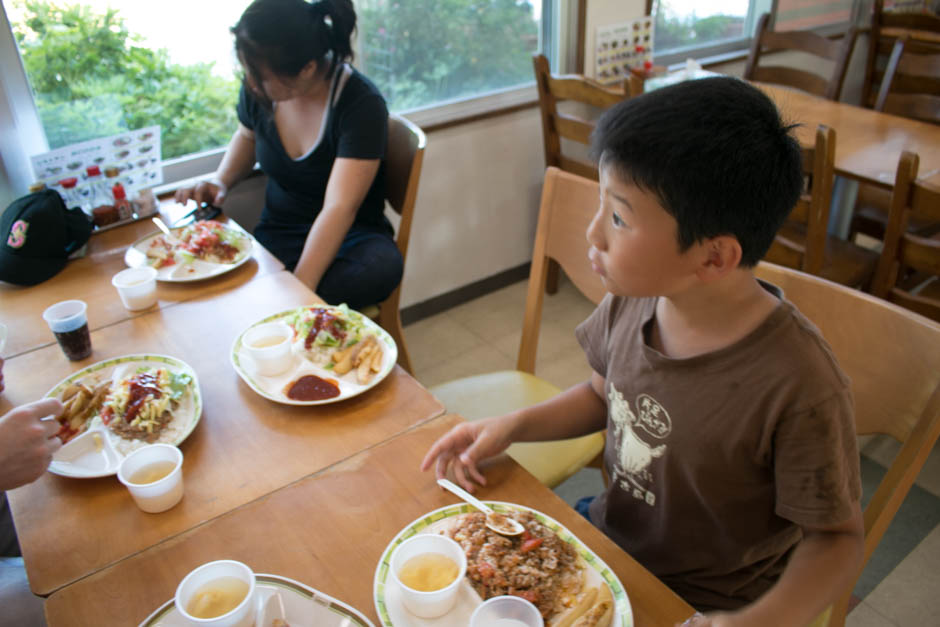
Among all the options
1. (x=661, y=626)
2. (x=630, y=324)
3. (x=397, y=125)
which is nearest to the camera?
(x=661, y=626)

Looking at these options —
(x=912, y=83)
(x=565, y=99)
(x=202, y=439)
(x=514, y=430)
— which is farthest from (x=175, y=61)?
(x=912, y=83)

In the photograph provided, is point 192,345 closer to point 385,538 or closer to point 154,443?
point 154,443

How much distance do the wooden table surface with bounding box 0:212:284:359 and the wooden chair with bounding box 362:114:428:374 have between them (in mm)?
447

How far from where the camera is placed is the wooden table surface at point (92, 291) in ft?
4.53

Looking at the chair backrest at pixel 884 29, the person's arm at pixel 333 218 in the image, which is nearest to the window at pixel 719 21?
the chair backrest at pixel 884 29

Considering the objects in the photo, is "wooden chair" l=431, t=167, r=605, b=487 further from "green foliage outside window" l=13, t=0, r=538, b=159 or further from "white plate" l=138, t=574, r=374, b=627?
"green foliage outside window" l=13, t=0, r=538, b=159

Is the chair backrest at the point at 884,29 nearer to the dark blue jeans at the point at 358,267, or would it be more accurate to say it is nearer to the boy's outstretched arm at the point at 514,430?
the dark blue jeans at the point at 358,267

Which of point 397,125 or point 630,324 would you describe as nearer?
point 630,324

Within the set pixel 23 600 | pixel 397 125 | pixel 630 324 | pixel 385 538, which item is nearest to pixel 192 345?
pixel 23 600

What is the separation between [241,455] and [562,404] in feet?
1.78

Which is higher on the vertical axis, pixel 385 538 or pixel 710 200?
pixel 710 200

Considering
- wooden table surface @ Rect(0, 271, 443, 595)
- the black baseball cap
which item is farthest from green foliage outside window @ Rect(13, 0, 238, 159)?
wooden table surface @ Rect(0, 271, 443, 595)

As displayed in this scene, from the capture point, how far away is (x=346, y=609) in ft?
2.50

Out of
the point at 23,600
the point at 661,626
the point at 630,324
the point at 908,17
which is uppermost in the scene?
the point at 908,17
